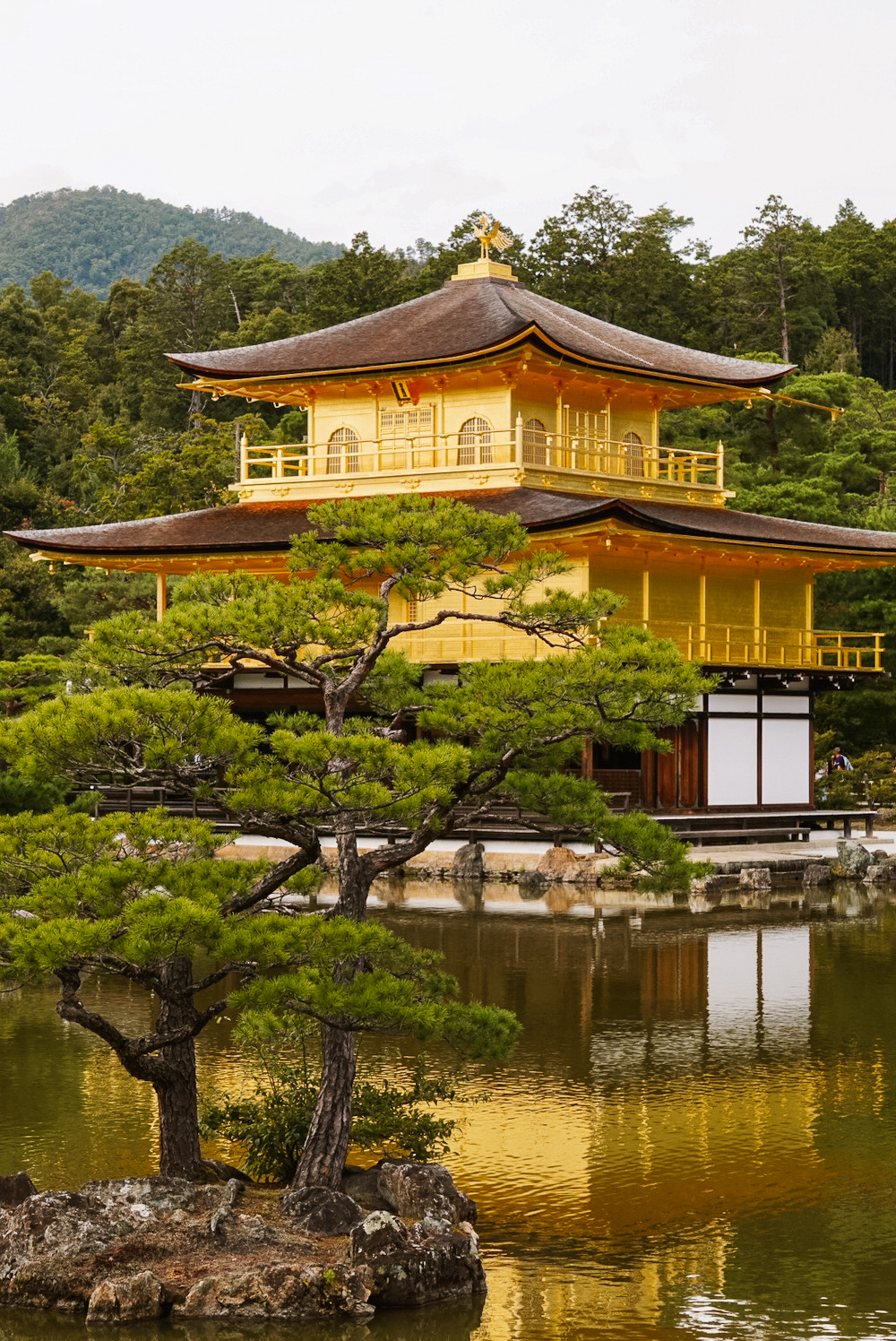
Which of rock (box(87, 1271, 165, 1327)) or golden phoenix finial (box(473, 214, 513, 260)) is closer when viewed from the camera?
rock (box(87, 1271, 165, 1327))

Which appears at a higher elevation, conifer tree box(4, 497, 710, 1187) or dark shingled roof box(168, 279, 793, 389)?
dark shingled roof box(168, 279, 793, 389)

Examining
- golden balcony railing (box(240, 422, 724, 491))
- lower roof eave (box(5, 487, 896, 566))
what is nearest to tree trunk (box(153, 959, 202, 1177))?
lower roof eave (box(5, 487, 896, 566))

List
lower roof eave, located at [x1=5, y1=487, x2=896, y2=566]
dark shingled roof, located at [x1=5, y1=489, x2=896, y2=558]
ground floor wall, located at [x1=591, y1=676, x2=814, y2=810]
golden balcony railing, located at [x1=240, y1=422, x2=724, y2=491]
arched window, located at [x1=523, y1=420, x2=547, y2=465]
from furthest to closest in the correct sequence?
golden balcony railing, located at [x1=240, y1=422, x2=724, y2=491]
arched window, located at [x1=523, y1=420, x2=547, y2=465]
ground floor wall, located at [x1=591, y1=676, x2=814, y2=810]
lower roof eave, located at [x1=5, y1=487, x2=896, y2=566]
dark shingled roof, located at [x1=5, y1=489, x2=896, y2=558]

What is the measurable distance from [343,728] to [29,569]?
3012cm

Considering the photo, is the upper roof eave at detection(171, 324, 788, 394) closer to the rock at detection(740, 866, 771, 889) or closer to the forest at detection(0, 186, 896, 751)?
the forest at detection(0, 186, 896, 751)

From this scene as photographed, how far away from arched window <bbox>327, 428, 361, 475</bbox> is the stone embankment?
23.8 m

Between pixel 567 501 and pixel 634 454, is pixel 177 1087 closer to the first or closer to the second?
pixel 567 501

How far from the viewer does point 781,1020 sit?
1562 cm

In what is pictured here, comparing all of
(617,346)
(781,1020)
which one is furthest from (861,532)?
(781,1020)

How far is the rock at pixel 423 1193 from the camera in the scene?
30.2ft

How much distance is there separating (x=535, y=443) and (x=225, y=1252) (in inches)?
870

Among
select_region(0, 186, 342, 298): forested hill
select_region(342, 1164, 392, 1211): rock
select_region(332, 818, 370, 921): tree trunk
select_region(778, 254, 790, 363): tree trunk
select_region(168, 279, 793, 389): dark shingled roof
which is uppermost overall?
select_region(0, 186, 342, 298): forested hill

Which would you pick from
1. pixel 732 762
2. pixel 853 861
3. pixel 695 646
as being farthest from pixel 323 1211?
pixel 732 762

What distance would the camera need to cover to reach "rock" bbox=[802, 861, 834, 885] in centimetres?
2616
